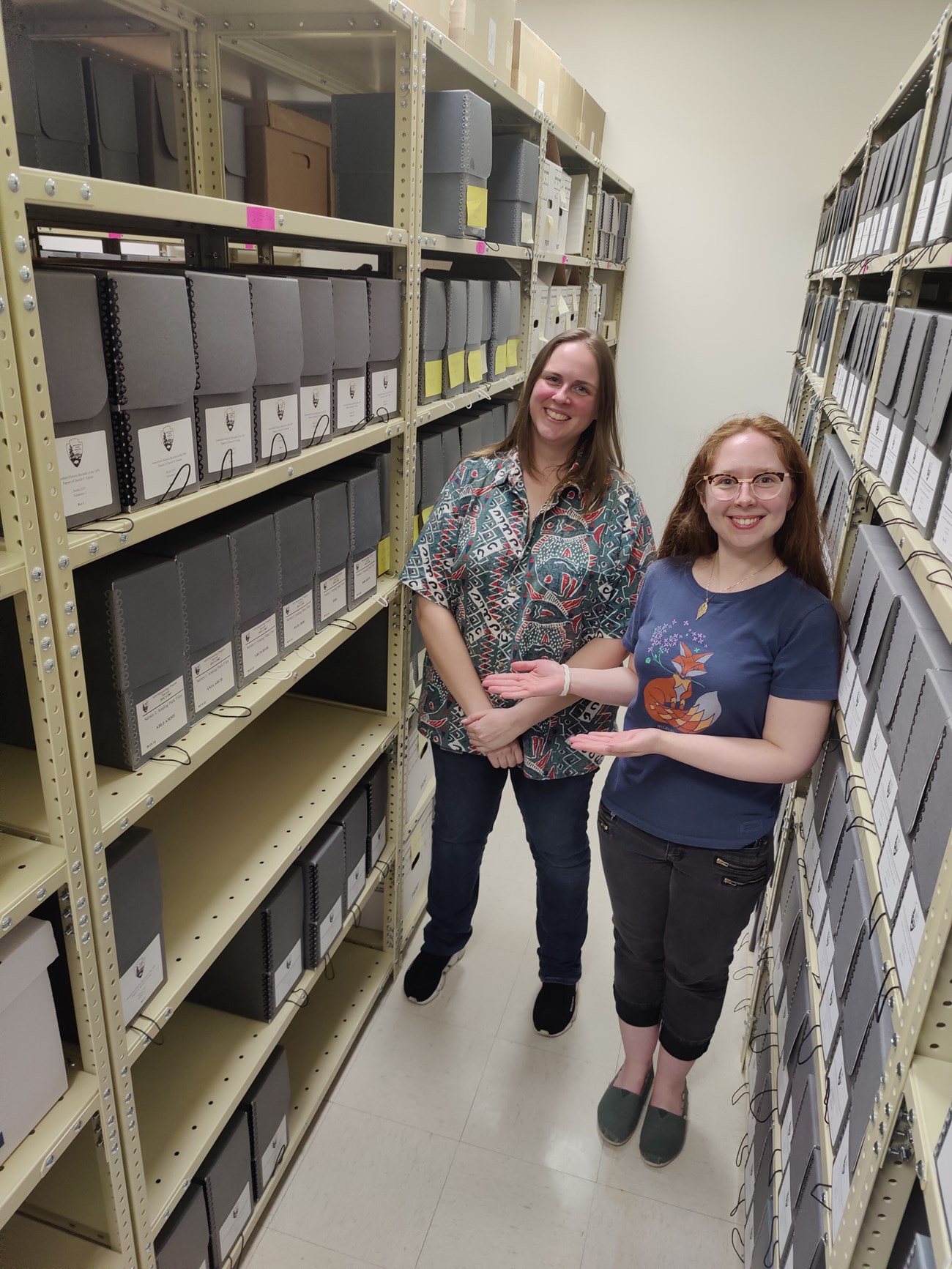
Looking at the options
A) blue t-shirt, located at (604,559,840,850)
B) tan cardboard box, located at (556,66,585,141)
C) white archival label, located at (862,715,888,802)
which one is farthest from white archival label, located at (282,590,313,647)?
tan cardboard box, located at (556,66,585,141)

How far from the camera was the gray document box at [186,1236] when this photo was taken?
1.33 m

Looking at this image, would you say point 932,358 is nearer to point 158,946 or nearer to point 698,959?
point 698,959

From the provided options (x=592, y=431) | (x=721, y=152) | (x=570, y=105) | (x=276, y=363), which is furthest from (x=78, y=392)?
(x=721, y=152)

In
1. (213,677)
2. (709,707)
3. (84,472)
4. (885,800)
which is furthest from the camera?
(709,707)

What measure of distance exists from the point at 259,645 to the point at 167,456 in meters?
0.42

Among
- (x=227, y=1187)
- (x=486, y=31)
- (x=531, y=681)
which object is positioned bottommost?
(x=227, y=1187)

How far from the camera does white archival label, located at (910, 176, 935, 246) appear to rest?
4.76ft

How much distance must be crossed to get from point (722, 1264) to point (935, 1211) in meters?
1.15

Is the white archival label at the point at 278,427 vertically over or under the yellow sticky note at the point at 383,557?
over

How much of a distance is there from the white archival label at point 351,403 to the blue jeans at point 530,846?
0.77 metres

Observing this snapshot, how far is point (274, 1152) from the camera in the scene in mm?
1698

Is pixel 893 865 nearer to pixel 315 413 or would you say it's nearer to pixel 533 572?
pixel 533 572

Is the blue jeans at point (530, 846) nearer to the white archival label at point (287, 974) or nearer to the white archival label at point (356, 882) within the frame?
the white archival label at point (356, 882)

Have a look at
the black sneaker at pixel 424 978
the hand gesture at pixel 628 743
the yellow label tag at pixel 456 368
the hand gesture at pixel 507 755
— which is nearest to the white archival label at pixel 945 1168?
the hand gesture at pixel 628 743
